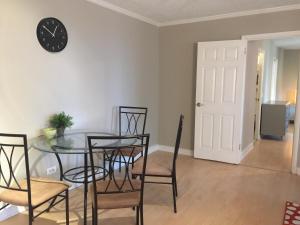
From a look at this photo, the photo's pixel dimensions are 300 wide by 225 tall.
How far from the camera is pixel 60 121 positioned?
9.74 ft

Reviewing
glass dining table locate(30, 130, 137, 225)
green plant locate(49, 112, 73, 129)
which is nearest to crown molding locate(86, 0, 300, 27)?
green plant locate(49, 112, 73, 129)

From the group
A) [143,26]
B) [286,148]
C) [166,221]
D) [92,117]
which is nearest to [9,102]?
[92,117]

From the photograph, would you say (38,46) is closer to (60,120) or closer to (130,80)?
(60,120)

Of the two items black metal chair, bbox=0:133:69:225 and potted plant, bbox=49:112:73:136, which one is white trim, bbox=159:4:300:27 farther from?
black metal chair, bbox=0:133:69:225

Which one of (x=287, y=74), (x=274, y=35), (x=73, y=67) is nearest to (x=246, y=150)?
(x=274, y=35)

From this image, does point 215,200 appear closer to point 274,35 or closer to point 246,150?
point 246,150

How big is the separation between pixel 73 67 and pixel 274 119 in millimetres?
4806

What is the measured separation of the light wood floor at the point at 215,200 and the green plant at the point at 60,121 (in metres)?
0.87

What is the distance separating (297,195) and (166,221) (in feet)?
5.72

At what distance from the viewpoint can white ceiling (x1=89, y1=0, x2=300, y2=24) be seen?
3.63m

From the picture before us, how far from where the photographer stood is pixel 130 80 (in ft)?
14.3

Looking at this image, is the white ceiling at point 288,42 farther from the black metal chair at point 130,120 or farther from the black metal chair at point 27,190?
the black metal chair at point 27,190

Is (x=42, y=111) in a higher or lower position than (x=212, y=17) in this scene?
lower

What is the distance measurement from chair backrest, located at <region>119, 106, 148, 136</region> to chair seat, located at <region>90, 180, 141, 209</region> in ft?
5.86
